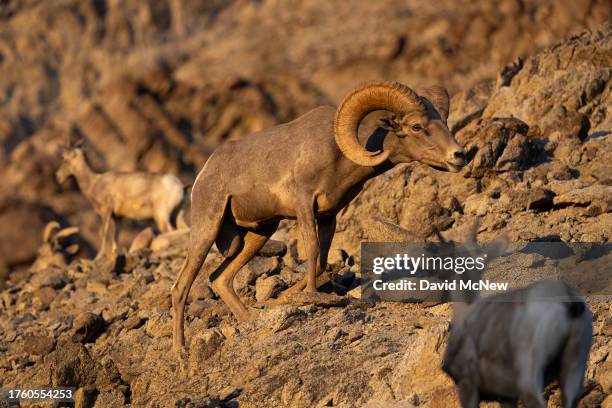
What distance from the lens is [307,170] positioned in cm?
1159

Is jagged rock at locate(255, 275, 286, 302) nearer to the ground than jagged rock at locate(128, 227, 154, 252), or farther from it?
nearer to the ground

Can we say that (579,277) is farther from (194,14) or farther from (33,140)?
(194,14)

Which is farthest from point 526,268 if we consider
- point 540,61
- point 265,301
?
point 540,61

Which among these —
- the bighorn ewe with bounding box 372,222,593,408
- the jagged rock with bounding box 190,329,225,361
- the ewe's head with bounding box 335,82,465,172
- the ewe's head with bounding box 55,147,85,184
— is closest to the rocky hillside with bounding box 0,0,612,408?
the jagged rock with bounding box 190,329,225,361

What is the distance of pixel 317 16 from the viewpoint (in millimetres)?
48969

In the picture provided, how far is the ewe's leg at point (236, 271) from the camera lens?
1203 centimetres

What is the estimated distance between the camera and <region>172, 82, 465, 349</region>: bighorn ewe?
37.2ft

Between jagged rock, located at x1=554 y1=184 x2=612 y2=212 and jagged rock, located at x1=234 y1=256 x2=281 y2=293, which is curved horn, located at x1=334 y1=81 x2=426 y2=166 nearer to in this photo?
jagged rock, located at x1=234 y1=256 x2=281 y2=293

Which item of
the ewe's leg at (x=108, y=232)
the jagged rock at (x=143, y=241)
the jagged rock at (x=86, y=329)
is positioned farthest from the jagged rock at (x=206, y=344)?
the ewe's leg at (x=108, y=232)

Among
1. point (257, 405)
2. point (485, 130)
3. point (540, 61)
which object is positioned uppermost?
point (540, 61)

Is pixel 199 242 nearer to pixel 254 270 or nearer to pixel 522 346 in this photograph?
pixel 254 270

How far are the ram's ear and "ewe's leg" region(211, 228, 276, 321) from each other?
208 centimetres

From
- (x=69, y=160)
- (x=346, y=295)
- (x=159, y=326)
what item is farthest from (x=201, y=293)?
(x=69, y=160)

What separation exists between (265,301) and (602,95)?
6960mm
